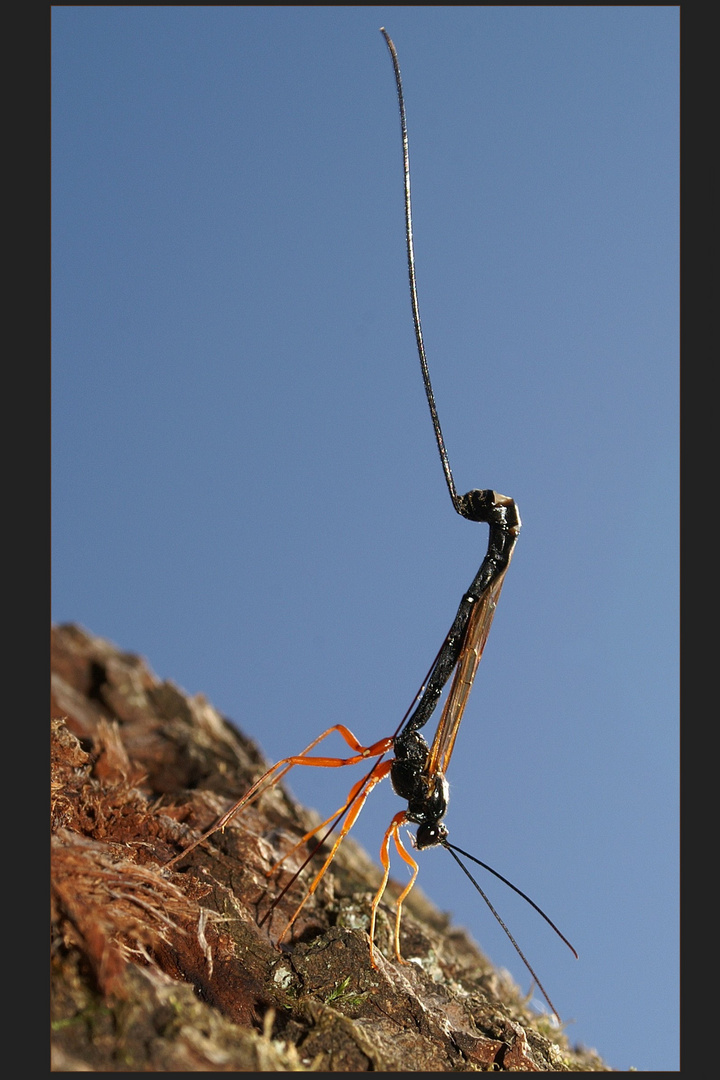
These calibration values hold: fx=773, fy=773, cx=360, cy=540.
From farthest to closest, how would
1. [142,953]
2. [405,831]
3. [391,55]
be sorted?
[405,831], [391,55], [142,953]

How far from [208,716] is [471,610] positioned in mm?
3224

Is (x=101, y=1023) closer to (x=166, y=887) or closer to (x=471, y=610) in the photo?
(x=166, y=887)

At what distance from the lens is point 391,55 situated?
11.8 ft

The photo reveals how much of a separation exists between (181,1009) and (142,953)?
1.25 ft

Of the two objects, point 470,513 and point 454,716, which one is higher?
point 470,513

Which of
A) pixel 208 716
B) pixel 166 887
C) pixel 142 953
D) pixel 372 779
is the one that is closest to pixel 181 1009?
pixel 142 953

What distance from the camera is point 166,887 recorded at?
2.68 metres

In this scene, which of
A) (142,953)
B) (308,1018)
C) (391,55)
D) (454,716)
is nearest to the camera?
(142,953)

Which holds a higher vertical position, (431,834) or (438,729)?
(438,729)

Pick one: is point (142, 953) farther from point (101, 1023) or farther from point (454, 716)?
point (454, 716)

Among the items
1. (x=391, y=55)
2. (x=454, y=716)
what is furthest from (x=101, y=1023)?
(x=391, y=55)

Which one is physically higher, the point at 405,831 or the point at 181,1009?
the point at 405,831

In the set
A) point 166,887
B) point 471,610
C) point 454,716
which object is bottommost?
point 166,887

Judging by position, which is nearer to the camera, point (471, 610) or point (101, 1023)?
point (101, 1023)
